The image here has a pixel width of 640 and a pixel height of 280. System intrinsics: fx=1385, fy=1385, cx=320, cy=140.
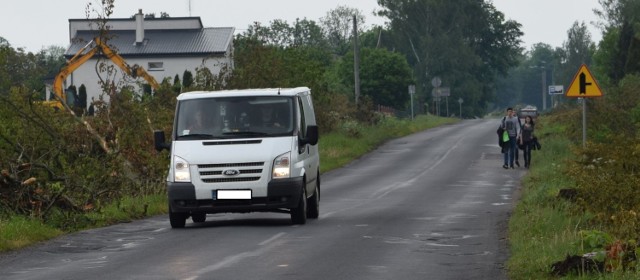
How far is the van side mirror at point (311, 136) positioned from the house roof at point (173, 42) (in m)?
86.6

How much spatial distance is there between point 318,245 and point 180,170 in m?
3.93

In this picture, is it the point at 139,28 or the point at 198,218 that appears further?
the point at 139,28

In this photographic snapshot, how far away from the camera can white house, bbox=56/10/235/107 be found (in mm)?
107606

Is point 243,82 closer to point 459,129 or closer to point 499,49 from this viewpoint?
point 459,129

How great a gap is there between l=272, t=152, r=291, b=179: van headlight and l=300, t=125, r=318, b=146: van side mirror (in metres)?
0.68

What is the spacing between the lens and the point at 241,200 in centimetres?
1992

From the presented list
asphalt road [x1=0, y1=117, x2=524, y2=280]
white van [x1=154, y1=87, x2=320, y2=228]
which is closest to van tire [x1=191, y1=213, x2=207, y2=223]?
asphalt road [x1=0, y1=117, x2=524, y2=280]

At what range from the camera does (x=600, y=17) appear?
124625 millimetres

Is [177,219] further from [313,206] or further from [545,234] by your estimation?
[545,234]

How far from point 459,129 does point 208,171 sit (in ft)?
186

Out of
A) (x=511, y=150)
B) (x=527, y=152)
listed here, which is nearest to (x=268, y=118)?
(x=511, y=150)

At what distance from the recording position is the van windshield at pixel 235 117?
66.9 ft

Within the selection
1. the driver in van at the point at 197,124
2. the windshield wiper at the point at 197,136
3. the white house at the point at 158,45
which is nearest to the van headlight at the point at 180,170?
the windshield wiper at the point at 197,136

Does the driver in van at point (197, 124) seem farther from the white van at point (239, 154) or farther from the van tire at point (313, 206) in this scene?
the van tire at point (313, 206)
